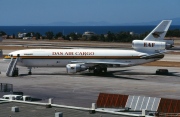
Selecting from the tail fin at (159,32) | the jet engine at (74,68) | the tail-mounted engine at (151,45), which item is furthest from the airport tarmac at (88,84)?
the tail fin at (159,32)

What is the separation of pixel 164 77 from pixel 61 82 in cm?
1929

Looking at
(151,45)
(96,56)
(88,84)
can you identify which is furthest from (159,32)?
(88,84)

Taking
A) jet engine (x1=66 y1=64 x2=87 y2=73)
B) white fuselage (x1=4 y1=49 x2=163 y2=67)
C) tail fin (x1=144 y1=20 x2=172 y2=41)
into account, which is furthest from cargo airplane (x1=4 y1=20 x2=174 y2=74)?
jet engine (x1=66 y1=64 x2=87 y2=73)

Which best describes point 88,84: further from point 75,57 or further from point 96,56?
point 75,57

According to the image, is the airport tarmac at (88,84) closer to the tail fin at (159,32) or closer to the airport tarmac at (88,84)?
the airport tarmac at (88,84)

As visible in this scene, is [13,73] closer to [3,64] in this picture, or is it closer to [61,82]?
[61,82]

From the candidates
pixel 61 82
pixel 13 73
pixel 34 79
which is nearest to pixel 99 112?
pixel 61 82

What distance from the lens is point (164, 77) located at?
270ft

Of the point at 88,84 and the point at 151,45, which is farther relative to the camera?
the point at 151,45

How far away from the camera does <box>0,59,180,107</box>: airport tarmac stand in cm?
6122

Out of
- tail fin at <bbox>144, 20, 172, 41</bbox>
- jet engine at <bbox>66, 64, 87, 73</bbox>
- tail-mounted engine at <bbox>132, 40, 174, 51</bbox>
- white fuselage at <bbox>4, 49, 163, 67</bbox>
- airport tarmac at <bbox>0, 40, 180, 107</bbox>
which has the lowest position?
airport tarmac at <bbox>0, 40, 180, 107</bbox>

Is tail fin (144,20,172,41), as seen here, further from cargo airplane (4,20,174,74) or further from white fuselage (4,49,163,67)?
white fuselage (4,49,163,67)

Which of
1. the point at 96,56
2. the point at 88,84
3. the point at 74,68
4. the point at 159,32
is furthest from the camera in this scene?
the point at 159,32

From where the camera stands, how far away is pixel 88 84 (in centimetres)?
7269
